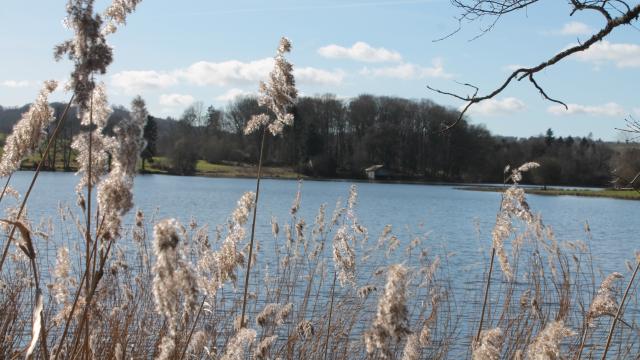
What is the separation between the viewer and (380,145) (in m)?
107

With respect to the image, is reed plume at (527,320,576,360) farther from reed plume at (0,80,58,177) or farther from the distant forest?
the distant forest

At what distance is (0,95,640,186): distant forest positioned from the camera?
102688mm

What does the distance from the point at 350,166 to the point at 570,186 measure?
35135 mm

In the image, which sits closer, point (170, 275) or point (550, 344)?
point (170, 275)

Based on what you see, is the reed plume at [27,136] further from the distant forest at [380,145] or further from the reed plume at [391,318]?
the distant forest at [380,145]

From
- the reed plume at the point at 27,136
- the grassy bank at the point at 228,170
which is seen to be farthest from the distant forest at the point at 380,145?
the reed plume at the point at 27,136

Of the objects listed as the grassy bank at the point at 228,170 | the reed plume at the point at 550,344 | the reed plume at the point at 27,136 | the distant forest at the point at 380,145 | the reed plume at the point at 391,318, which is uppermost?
the distant forest at the point at 380,145

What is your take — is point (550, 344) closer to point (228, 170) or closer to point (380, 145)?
point (228, 170)

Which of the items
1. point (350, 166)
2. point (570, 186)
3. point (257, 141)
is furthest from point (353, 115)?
point (570, 186)

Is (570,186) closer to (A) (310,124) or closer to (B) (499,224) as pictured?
(A) (310,124)

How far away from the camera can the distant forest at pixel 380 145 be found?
Result: 10269 cm

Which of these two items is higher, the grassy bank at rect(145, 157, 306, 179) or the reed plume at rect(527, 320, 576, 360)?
the reed plume at rect(527, 320, 576, 360)

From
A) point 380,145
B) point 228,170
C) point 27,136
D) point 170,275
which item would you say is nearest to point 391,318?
point 170,275

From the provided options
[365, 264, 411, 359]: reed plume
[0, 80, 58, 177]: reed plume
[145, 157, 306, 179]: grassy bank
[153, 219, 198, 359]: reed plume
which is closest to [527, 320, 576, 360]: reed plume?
[365, 264, 411, 359]: reed plume
